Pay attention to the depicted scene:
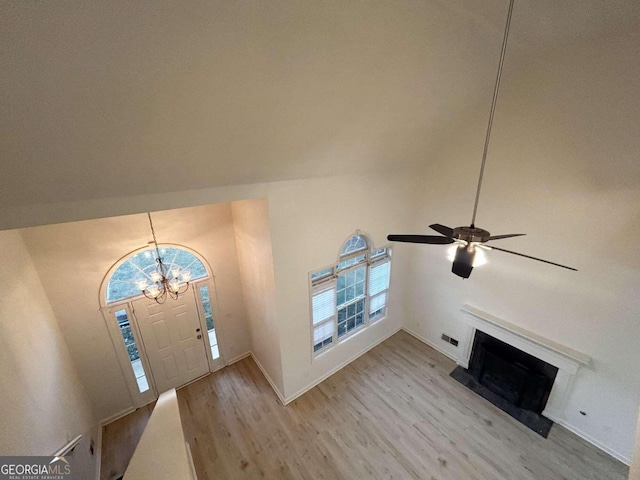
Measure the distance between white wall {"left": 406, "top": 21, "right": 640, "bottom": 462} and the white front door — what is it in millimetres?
4896

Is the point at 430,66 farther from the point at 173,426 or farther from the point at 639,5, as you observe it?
the point at 173,426

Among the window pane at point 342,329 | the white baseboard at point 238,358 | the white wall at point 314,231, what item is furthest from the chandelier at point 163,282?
the window pane at point 342,329

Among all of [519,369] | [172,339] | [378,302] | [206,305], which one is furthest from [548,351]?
[172,339]

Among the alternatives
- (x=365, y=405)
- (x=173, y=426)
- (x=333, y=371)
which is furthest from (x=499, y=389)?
(x=173, y=426)

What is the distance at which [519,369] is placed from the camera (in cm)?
404

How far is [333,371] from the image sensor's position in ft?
15.8

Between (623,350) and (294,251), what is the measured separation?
13.8 feet

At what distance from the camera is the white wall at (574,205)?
Answer: 286 centimetres

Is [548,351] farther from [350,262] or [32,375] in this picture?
[32,375]

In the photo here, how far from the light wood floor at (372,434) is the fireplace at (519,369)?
227 mm

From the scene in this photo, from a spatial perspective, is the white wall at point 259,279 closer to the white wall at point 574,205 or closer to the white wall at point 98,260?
the white wall at point 98,260

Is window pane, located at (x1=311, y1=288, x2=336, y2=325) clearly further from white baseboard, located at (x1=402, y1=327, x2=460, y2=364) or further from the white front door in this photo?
white baseboard, located at (x1=402, y1=327, x2=460, y2=364)

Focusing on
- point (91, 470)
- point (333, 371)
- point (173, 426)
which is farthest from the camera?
point (333, 371)

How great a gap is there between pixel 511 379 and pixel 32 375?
5974mm
